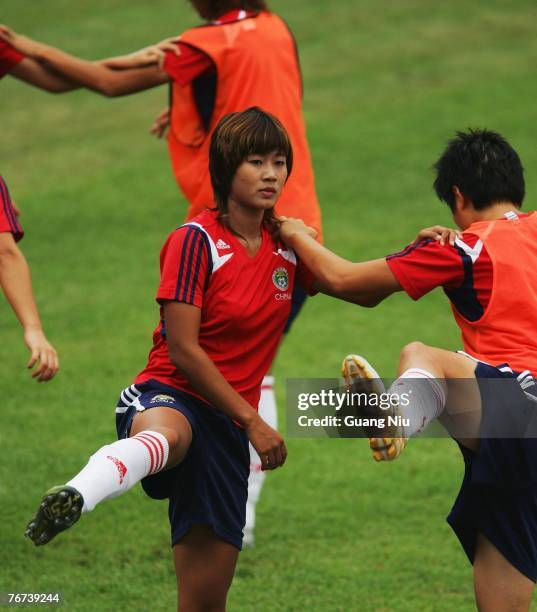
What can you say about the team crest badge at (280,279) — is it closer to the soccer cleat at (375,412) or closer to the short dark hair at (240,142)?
the short dark hair at (240,142)

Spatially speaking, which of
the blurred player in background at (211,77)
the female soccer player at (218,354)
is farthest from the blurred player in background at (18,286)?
the blurred player in background at (211,77)

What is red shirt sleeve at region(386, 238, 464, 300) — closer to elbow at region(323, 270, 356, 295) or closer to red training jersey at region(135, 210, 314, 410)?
elbow at region(323, 270, 356, 295)

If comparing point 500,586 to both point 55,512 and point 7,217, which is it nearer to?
point 55,512

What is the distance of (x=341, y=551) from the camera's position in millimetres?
6492

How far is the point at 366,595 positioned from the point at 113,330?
17.6 ft

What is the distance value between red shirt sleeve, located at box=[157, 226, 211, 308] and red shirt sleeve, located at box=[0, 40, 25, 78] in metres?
2.01

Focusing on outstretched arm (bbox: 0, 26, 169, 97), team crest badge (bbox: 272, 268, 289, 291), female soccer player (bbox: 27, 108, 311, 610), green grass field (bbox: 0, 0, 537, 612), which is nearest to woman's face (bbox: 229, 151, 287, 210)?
female soccer player (bbox: 27, 108, 311, 610)

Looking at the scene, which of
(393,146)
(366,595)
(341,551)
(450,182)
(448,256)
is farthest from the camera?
(393,146)

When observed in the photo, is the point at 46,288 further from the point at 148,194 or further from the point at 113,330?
the point at 148,194

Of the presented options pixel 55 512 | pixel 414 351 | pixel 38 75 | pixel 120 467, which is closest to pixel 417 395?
pixel 414 351

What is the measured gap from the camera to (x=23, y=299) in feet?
16.8

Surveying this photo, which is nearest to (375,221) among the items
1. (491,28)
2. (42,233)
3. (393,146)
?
(393,146)

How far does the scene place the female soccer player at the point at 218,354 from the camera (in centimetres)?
436

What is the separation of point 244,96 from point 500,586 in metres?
2.68
